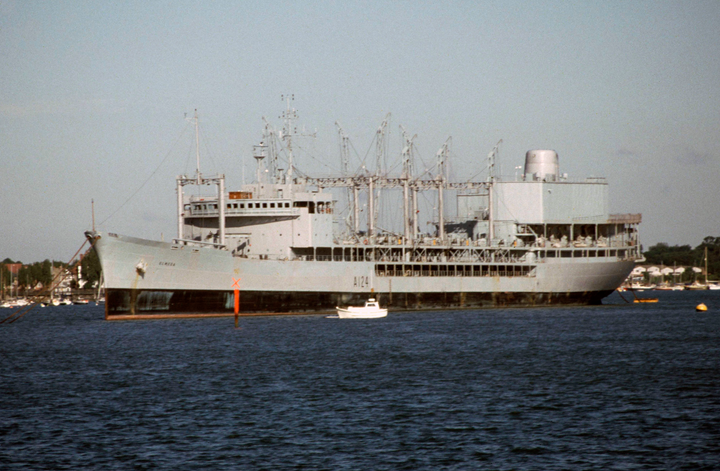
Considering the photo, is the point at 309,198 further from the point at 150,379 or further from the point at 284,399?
the point at 284,399

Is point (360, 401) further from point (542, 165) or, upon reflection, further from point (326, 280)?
point (542, 165)

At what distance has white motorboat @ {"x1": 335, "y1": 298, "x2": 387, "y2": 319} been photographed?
211ft

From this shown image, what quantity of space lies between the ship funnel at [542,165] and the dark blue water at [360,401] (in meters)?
30.2

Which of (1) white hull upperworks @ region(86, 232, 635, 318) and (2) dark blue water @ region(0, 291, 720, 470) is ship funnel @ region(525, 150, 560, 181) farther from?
(2) dark blue water @ region(0, 291, 720, 470)

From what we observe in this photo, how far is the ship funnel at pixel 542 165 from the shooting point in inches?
3196

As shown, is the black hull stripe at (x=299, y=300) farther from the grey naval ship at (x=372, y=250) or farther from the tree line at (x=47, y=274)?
the tree line at (x=47, y=274)

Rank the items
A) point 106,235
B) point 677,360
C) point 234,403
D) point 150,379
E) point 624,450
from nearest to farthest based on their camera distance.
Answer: point 624,450 → point 234,403 → point 150,379 → point 677,360 → point 106,235

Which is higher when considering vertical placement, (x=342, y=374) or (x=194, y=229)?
(x=194, y=229)

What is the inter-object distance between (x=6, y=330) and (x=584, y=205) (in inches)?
1882

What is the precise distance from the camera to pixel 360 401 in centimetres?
2945

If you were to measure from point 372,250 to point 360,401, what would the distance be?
4046 centimetres

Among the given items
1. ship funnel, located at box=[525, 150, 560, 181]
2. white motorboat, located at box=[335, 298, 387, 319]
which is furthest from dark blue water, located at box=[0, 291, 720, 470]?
ship funnel, located at box=[525, 150, 560, 181]

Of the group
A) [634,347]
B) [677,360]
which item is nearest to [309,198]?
[634,347]

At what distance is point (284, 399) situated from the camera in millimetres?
29766
